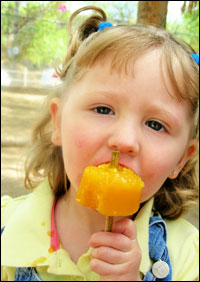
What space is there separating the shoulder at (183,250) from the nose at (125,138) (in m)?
0.85

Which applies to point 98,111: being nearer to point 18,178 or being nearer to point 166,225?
point 166,225

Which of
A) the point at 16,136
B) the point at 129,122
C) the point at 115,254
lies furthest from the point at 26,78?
the point at 115,254

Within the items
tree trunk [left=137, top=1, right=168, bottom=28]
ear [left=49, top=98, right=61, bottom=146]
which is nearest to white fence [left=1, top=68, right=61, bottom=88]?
Result: tree trunk [left=137, top=1, right=168, bottom=28]

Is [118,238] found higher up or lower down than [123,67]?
lower down

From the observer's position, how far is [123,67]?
4.80 feet

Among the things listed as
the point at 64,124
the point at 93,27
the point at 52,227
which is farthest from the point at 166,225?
the point at 93,27

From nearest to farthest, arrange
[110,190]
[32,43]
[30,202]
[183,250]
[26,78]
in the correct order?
[110,190], [183,250], [30,202], [32,43], [26,78]

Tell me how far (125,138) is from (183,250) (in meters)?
0.97

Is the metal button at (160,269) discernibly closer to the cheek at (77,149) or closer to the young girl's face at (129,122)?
the young girl's face at (129,122)

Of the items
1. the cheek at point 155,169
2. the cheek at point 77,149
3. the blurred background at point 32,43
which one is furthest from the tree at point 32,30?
the cheek at point 155,169

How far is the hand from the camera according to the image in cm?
132

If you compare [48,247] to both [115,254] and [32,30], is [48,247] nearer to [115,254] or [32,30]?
[115,254]

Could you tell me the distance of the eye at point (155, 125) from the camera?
1442 mm

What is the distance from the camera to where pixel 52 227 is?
6.05 feet
